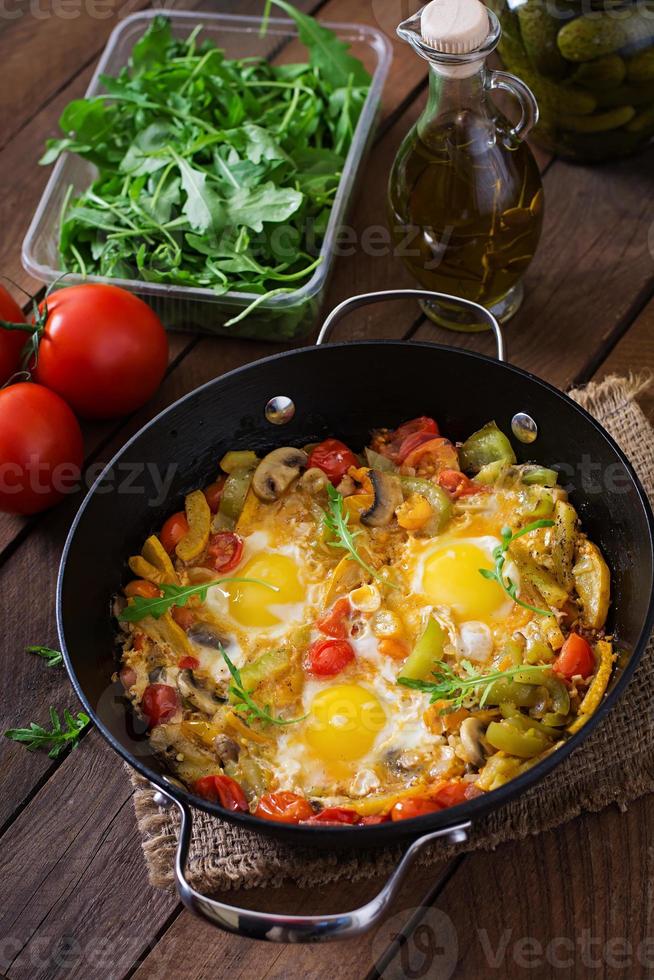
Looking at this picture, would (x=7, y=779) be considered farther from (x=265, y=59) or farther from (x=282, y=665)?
(x=265, y=59)

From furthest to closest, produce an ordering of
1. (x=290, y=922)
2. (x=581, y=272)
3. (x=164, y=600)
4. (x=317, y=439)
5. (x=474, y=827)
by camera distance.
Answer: (x=581, y=272)
(x=317, y=439)
(x=164, y=600)
(x=474, y=827)
(x=290, y=922)

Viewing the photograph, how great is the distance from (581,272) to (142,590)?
1.87 meters

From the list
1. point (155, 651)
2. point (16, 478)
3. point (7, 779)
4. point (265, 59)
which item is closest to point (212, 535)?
point (155, 651)

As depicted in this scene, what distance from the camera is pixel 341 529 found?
9.29ft

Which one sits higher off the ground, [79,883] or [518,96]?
[518,96]

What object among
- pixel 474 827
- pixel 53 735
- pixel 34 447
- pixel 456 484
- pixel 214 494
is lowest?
pixel 474 827

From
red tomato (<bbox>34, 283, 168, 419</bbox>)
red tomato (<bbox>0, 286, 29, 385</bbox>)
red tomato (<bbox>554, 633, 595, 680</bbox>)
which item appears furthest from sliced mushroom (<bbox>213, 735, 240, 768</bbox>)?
red tomato (<bbox>0, 286, 29, 385</bbox>)

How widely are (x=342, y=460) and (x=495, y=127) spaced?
106 centimetres

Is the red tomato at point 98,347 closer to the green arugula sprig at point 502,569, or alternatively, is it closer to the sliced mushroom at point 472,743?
the green arugula sprig at point 502,569

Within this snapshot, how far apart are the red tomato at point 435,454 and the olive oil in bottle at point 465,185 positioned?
42 cm

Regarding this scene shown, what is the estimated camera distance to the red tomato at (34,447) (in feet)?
10.4

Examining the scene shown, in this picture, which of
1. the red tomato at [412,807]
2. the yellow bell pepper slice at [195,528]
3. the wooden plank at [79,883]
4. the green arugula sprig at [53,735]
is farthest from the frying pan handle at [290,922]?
the yellow bell pepper slice at [195,528]

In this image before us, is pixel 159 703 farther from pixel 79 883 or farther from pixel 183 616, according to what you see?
pixel 79 883

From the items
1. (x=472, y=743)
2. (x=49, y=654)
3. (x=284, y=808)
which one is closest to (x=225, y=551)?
(x=49, y=654)
